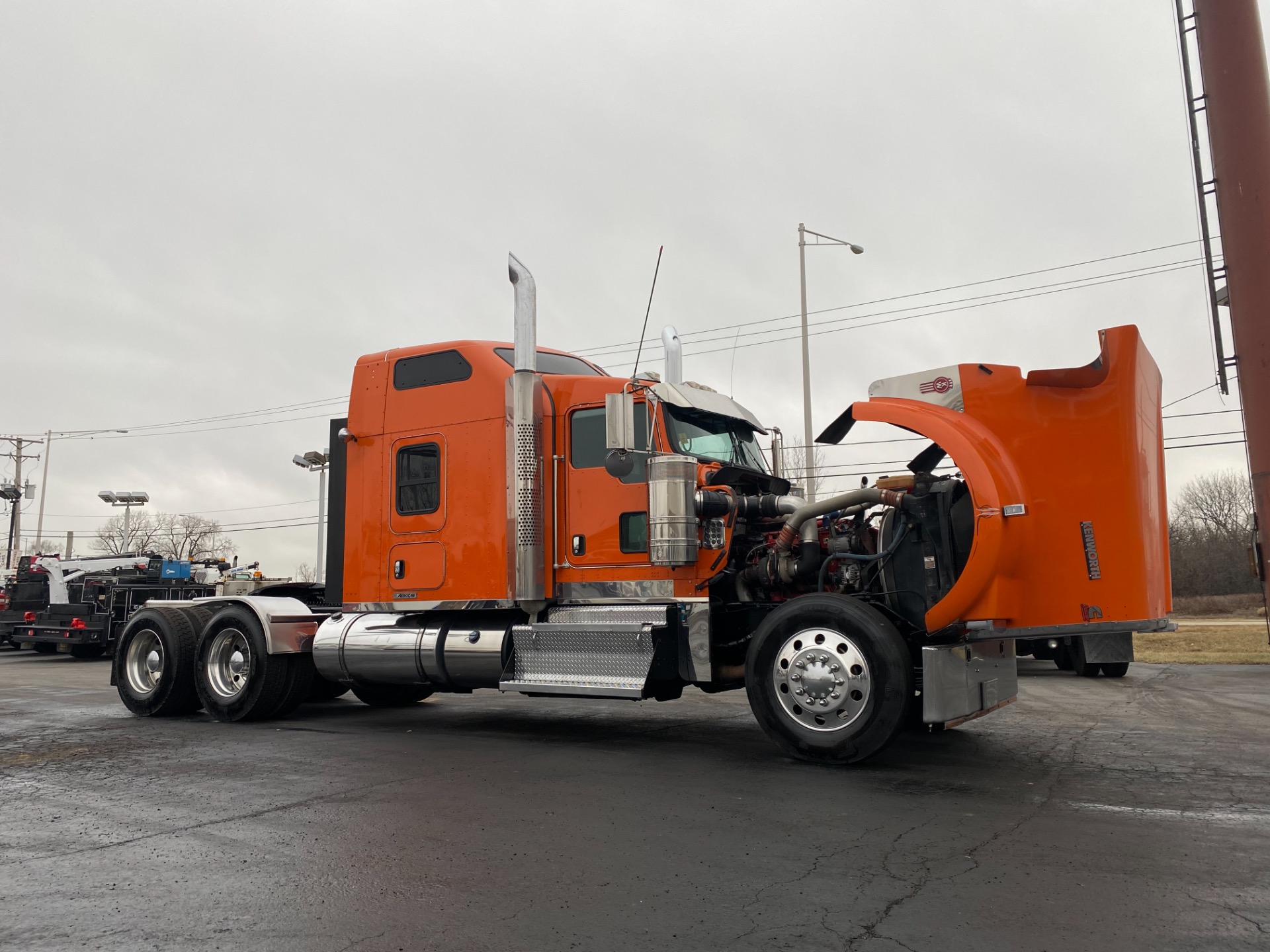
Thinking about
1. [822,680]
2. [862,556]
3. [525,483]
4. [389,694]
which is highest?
[525,483]

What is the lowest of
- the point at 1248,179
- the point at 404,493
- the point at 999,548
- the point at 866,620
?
the point at 866,620

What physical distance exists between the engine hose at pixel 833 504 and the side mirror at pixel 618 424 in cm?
142

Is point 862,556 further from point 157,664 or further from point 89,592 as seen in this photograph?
point 89,592

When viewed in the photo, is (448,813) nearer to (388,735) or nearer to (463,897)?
(463,897)

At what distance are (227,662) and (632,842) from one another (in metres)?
6.96

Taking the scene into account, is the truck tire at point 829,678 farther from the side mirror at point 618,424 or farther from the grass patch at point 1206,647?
the grass patch at point 1206,647

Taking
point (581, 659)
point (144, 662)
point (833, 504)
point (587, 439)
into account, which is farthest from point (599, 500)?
point (144, 662)

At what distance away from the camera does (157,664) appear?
1062cm

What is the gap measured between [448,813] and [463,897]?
1630mm

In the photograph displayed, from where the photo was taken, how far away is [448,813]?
5520 mm

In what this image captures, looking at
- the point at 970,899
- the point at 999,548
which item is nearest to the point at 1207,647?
the point at 999,548

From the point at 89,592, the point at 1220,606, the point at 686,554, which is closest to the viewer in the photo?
the point at 686,554

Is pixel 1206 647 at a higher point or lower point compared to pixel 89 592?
lower

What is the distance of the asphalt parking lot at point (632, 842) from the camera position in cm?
357
